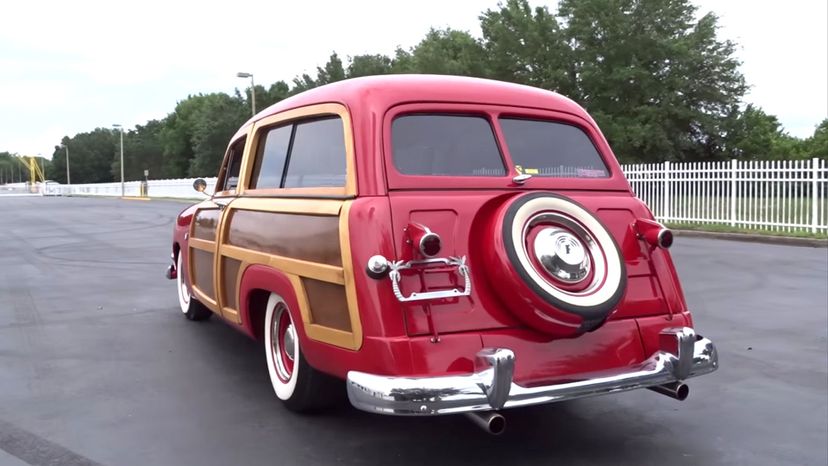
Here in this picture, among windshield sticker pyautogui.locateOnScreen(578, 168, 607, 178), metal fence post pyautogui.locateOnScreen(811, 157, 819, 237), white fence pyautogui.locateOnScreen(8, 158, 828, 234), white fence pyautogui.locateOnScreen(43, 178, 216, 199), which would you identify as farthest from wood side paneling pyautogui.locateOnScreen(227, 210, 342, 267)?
white fence pyautogui.locateOnScreen(43, 178, 216, 199)

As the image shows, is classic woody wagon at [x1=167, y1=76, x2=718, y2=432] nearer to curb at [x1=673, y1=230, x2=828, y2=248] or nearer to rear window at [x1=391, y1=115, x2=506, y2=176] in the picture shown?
rear window at [x1=391, y1=115, x2=506, y2=176]

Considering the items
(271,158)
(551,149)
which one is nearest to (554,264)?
(551,149)

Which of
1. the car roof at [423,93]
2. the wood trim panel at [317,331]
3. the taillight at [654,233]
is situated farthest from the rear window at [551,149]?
the wood trim panel at [317,331]

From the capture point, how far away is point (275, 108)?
496cm

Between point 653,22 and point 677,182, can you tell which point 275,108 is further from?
point 653,22

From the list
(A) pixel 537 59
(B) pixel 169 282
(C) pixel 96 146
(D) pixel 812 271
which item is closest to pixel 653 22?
(A) pixel 537 59

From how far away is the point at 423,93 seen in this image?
4.03 metres

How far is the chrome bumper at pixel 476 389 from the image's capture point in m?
3.16

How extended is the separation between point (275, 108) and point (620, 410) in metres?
2.99

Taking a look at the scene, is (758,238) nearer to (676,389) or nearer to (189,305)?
(189,305)

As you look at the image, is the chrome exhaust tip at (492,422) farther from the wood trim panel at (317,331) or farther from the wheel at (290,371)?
the wheel at (290,371)

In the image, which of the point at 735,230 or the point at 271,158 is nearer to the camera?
the point at 271,158

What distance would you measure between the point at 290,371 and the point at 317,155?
1.32 metres

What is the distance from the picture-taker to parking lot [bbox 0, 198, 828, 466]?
3801 millimetres
